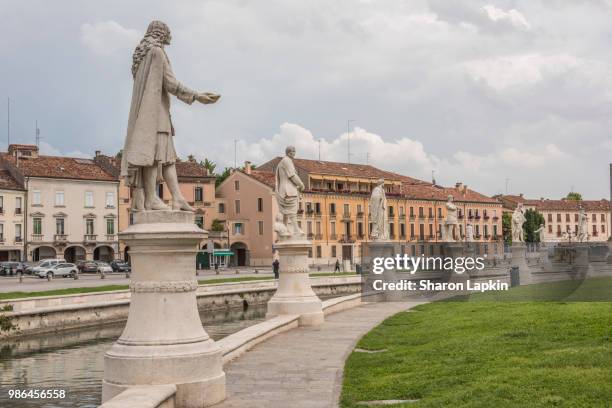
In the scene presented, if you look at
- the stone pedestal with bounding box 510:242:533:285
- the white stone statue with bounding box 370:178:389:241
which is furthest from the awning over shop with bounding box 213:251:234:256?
the white stone statue with bounding box 370:178:389:241

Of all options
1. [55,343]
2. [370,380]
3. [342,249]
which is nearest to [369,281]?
[55,343]

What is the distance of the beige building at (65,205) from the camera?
69438 mm

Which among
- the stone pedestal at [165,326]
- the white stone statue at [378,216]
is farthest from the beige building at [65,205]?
the stone pedestal at [165,326]

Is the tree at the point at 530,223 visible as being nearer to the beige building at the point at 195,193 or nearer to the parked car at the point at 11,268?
the beige building at the point at 195,193

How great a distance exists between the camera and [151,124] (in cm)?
881

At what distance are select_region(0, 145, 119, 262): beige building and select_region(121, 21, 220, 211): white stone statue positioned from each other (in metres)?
63.9

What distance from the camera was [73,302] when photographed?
24859 millimetres

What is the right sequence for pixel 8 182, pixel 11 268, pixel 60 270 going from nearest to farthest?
pixel 60 270 → pixel 11 268 → pixel 8 182

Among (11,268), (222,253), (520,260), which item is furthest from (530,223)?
(520,260)

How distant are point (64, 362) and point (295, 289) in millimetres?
5352

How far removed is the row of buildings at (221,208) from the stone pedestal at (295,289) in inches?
1563

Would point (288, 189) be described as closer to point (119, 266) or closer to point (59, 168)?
point (119, 266)

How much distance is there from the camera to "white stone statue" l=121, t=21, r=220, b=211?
28.8 ft

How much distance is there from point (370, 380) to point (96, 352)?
10149 mm
